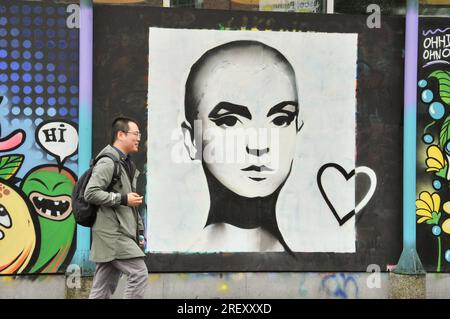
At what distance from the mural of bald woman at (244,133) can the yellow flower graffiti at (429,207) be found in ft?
5.39

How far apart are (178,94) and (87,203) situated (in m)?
2.77

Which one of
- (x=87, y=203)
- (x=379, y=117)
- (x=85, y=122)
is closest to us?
(x=87, y=203)

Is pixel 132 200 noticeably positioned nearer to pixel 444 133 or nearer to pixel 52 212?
pixel 52 212

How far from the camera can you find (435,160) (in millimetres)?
8844

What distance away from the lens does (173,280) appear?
28.0 ft

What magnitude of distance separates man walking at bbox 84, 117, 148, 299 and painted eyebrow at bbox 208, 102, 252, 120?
2.41 metres

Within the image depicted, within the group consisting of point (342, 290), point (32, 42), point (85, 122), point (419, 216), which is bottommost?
point (342, 290)

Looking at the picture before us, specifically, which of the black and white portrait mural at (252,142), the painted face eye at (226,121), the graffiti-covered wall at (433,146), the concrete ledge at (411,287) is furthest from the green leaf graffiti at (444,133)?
the painted face eye at (226,121)

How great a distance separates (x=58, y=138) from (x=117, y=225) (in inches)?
101

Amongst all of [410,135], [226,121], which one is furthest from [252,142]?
[410,135]

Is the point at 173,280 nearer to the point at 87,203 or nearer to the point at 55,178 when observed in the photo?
the point at 55,178

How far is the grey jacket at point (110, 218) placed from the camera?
6008mm

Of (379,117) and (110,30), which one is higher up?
(110,30)

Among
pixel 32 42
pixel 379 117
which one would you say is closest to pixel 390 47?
pixel 379 117
